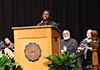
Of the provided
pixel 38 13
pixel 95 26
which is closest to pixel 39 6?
pixel 38 13

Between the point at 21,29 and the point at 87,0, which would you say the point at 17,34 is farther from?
the point at 87,0

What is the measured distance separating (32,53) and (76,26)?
14.9ft

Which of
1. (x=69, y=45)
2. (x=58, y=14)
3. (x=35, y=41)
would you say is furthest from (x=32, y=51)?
(x=58, y=14)

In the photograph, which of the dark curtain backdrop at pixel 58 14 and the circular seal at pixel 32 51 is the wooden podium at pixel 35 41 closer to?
the circular seal at pixel 32 51

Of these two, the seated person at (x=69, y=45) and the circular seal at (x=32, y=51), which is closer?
the circular seal at (x=32, y=51)

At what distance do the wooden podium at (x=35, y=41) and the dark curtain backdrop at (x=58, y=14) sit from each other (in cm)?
442

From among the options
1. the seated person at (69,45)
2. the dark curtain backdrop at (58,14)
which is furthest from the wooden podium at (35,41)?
the dark curtain backdrop at (58,14)

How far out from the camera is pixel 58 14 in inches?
277

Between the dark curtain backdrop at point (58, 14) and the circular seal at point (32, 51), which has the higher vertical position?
the dark curtain backdrop at point (58, 14)

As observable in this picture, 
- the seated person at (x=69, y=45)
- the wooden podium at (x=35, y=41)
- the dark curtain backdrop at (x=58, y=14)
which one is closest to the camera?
the wooden podium at (x=35, y=41)

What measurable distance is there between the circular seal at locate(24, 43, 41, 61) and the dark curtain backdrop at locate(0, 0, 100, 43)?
4.44 m

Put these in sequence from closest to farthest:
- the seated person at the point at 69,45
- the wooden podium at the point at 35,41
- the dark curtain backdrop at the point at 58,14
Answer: the wooden podium at the point at 35,41, the seated person at the point at 69,45, the dark curtain backdrop at the point at 58,14

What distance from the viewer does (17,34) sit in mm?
2516

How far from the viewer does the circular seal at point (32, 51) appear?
96.0 inches
